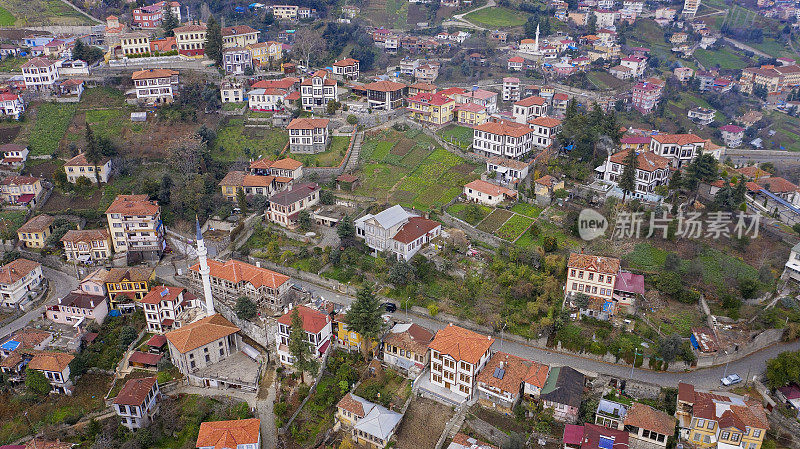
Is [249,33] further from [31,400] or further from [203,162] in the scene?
[31,400]

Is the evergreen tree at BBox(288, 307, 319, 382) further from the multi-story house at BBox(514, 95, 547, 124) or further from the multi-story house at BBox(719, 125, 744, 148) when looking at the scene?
the multi-story house at BBox(719, 125, 744, 148)

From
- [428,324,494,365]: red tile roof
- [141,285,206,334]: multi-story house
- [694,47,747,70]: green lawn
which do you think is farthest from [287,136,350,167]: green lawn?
[694,47,747,70]: green lawn

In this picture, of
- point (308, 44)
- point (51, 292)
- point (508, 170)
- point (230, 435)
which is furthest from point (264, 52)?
point (230, 435)

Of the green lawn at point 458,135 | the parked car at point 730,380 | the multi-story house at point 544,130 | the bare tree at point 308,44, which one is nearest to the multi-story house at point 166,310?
the green lawn at point 458,135

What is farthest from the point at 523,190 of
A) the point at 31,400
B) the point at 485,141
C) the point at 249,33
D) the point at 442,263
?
the point at 249,33

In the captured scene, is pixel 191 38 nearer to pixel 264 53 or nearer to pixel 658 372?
pixel 264 53
